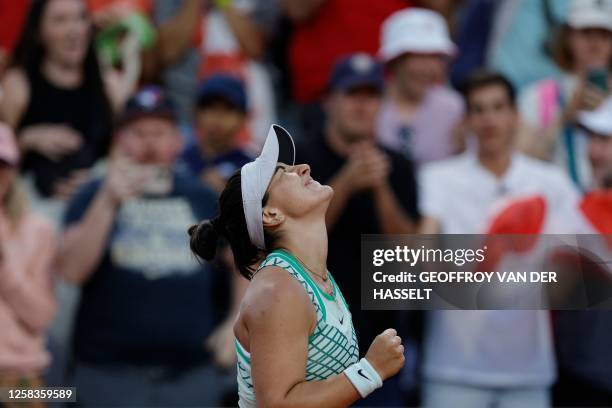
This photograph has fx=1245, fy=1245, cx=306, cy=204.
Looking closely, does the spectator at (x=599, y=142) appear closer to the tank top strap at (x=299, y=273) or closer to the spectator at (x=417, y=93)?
the spectator at (x=417, y=93)

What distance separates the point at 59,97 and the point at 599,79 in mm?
3157

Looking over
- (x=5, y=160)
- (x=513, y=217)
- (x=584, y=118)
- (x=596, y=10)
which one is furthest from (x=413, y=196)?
(x=5, y=160)

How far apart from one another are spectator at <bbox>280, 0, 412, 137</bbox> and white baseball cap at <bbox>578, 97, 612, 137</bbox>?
139 centimetres

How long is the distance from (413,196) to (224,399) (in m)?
1.48

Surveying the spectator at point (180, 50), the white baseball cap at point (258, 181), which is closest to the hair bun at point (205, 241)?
the white baseball cap at point (258, 181)

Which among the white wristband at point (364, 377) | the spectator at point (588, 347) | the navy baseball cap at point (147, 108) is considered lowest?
the spectator at point (588, 347)

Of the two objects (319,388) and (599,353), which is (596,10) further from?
(319,388)

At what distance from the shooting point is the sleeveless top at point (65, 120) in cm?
707

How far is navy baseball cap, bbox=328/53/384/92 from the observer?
682 cm

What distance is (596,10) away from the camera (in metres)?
7.39

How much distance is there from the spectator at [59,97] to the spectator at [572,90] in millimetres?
2463

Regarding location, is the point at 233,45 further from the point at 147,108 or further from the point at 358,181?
the point at 358,181

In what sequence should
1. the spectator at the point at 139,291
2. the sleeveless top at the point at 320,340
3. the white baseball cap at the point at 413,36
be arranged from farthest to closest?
the white baseball cap at the point at 413,36
the spectator at the point at 139,291
the sleeveless top at the point at 320,340

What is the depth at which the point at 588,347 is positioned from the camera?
20.8ft
